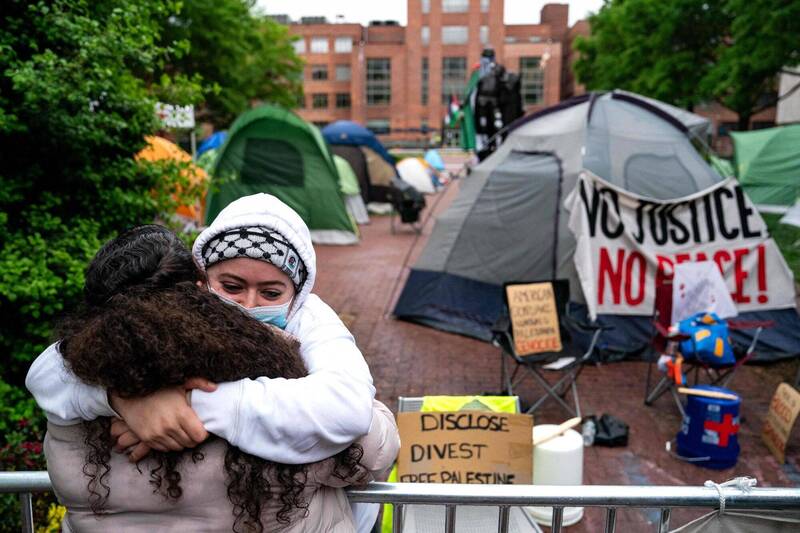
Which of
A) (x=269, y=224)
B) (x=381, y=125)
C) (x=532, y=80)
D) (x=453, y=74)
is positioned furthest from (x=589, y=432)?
(x=532, y=80)

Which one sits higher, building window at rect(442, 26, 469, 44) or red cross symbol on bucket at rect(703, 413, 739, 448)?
building window at rect(442, 26, 469, 44)

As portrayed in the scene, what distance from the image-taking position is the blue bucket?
427cm

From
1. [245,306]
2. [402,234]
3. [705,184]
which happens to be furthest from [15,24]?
[402,234]

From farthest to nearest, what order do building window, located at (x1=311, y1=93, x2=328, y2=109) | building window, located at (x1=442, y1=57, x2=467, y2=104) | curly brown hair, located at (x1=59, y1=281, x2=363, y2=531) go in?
building window, located at (x1=311, y1=93, x2=328, y2=109)
building window, located at (x1=442, y1=57, x2=467, y2=104)
curly brown hair, located at (x1=59, y1=281, x2=363, y2=531)

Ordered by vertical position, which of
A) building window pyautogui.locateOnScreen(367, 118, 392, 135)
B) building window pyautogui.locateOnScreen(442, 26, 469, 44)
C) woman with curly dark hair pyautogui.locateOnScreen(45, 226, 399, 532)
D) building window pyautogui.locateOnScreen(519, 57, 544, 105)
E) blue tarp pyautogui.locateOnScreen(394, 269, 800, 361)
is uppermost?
building window pyautogui.locateOnScreen(442, 26, 469, 44)

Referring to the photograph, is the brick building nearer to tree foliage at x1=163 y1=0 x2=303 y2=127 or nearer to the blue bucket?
tree foliage at x1=163 y1=0 x2=303 y2=127

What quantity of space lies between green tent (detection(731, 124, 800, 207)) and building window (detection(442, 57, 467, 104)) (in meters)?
51.8

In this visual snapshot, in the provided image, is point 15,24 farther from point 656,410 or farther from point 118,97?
point 656,410

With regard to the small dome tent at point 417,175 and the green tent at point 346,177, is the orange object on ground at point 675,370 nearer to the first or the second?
the green tent at point 346,177

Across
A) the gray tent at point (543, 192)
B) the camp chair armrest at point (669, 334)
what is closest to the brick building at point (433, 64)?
the gray tent at point (543, 192)

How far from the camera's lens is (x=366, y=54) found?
6838cm

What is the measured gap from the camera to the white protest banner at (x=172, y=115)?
4508 mm

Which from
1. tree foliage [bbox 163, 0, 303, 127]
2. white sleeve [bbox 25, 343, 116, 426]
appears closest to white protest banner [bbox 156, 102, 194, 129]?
white sleeve [bbox 25, 343, 116, 426]

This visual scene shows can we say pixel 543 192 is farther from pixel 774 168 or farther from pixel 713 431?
pixel 774 168
